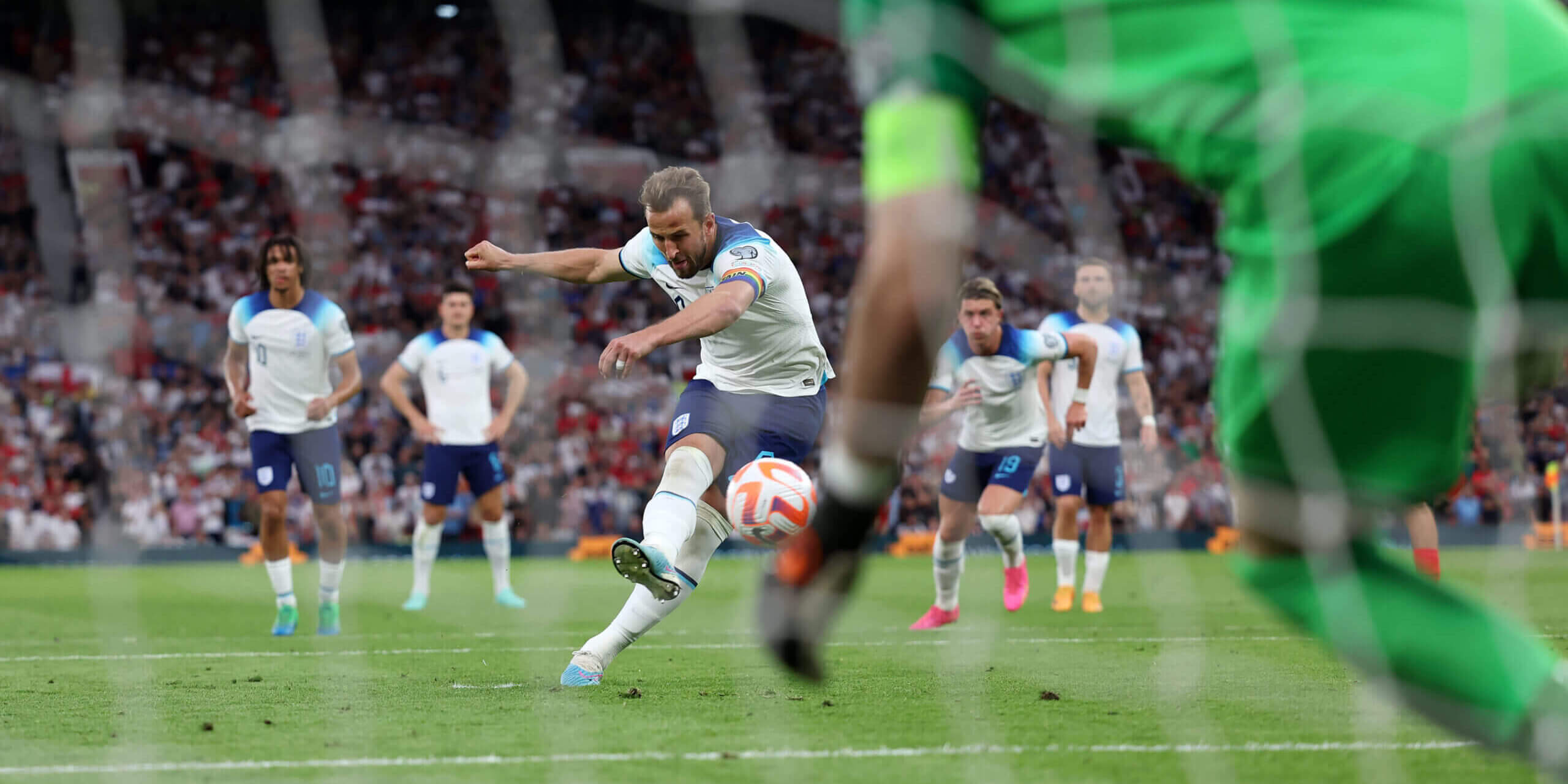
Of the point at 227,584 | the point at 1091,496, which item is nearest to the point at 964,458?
the point at 1091,496

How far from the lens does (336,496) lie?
→ 8539 millimetres

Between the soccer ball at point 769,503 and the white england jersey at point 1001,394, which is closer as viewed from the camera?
the soccer ball at point 769,503

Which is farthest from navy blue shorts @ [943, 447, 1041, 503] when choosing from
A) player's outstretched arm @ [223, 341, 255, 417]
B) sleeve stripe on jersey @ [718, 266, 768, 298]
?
player's outstretched arm @ [223, 341, 255, 417]

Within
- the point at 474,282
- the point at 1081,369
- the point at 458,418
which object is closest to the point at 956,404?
the point at 1081,369

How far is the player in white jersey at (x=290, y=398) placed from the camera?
837 cm

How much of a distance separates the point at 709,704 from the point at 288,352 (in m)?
4.61

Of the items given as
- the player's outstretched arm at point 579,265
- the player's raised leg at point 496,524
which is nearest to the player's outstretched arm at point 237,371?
the player's raised leg at point 496,524

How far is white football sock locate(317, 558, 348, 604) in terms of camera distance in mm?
8289

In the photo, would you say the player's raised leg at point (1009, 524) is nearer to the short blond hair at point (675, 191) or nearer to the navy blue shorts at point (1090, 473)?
the navy blue shorts at point (1090, 473)

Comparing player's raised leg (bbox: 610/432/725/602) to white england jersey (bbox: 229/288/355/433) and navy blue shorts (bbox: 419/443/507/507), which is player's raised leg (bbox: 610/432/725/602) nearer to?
white england jersey (bbox: 229/288/355/433)

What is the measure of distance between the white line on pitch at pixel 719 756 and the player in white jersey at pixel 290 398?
14.3ft

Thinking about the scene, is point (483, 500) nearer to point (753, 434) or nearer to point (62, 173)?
point (753, 434)

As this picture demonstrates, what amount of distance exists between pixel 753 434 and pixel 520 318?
12140mm

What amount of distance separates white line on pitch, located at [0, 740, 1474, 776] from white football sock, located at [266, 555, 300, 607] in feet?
14.5
